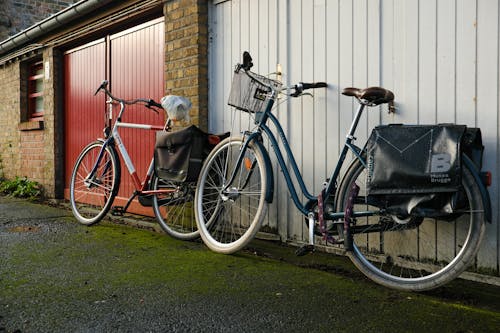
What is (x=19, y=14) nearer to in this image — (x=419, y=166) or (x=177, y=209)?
(x=177, y=209)

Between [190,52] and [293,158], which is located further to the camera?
[190,52]

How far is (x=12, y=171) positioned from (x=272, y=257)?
6.86 metres

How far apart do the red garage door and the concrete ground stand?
193 cm

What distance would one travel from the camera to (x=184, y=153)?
3879 mm

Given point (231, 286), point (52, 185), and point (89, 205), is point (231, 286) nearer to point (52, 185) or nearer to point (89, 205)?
point (89, 205)

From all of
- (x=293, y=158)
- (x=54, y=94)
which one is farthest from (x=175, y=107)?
(x=54, y=94)

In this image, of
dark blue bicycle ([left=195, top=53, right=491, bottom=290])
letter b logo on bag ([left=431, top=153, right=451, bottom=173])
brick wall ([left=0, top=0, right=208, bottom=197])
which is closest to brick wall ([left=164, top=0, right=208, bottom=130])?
brick wall ([left=0, top=0, right=208, bottom=197])

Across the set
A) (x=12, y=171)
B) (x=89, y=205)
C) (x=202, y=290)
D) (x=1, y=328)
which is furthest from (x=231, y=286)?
(x=12, y=171)

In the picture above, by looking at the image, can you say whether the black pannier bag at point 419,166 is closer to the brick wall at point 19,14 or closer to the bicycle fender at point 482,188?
the bicycle fender at point 482,188

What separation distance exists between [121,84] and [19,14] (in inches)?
300

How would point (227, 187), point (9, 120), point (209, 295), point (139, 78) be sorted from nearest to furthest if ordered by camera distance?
point (209, 295)
point (227, 187)
point (139, 78)
point (9, 120)

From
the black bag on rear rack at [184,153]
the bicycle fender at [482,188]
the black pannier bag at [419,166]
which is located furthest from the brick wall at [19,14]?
the bicycle fender at [482,188]

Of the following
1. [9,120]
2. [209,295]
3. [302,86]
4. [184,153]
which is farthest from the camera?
[9,120]

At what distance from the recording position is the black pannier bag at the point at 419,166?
231 cm
